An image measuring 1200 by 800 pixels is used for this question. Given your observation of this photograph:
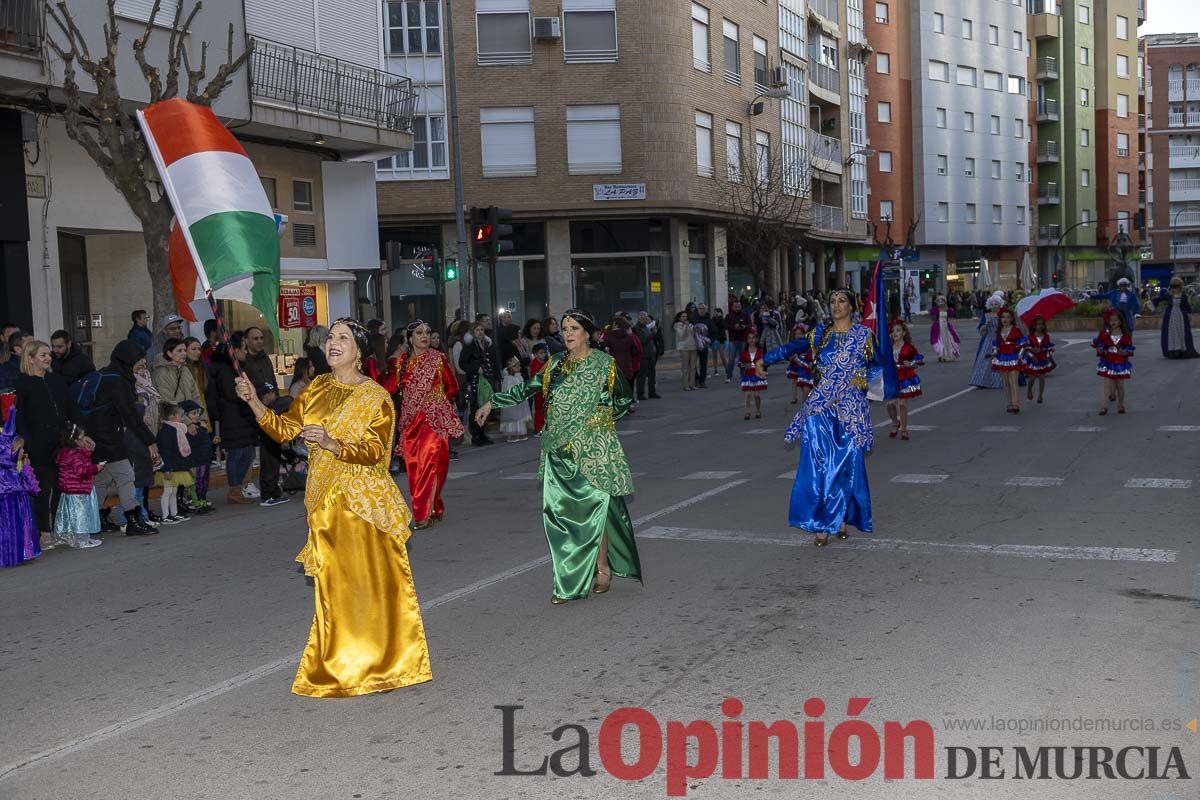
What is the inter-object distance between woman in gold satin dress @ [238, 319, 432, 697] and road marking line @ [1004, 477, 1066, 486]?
785cm

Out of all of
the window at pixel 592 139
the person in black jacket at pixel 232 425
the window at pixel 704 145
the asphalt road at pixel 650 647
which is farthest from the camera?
the window at pixel 704 145

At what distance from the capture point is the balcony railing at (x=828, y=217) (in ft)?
162

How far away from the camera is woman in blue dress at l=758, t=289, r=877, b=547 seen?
9.11 metres

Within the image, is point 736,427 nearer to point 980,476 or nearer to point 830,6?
point 980,476

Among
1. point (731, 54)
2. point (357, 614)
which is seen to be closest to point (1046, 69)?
point (731, 54)

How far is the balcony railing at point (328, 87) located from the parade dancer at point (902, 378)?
34.9ft

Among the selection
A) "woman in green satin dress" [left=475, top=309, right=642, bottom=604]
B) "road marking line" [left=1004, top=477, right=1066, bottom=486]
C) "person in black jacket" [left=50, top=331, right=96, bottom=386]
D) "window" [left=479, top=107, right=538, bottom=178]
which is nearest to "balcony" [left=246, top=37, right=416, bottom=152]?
"person in black jacket" [left=50, top=331, right=96, bottom=386]

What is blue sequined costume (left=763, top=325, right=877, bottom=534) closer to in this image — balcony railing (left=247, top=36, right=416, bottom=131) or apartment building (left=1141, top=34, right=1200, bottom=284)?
balcony railing (left=247, top=36, right=416, bottom=131)

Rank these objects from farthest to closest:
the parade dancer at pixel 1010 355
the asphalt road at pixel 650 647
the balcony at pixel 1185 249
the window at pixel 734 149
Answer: the balcony at pixel 1185 249
the window at pixel 734 149
the parade dancer at pixel 1010 355
the asphalt road at pixel 650 647

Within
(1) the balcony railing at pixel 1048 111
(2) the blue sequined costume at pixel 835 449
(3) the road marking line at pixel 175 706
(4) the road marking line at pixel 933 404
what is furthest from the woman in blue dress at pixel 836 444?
(1) the balcony railing at pixel 1048 111

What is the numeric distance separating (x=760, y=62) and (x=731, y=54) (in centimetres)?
268

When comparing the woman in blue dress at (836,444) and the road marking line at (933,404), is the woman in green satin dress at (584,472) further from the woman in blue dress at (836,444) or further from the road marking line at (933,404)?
the road marking line at (933,404)

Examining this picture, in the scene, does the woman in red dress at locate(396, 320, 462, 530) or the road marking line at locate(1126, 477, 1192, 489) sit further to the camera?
the road marking line at locate(1126, 477, 1192, 489)

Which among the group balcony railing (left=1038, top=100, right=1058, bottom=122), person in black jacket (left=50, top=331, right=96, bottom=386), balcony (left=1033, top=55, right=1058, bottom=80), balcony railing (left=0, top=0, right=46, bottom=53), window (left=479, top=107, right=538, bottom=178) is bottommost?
person in black jacket (left=50, top=331, right=96, bottom=386)
